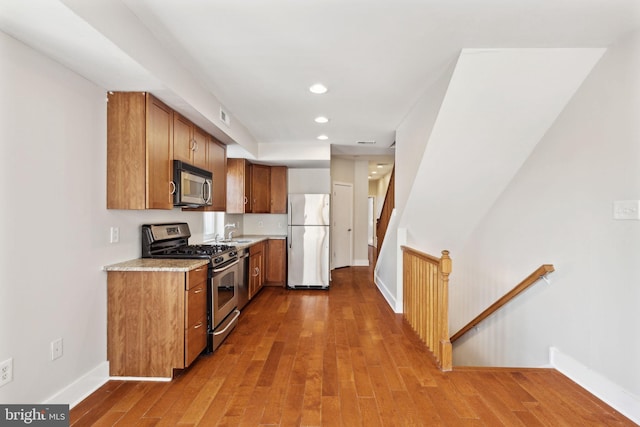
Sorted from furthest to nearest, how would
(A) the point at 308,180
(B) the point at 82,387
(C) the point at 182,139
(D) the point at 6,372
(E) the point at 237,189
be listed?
(A) the point at 308,180 < (E) the point at 237,189 < (C) the point at 182,139 < (B) the point at 82,387 < (D) the point at 6,372

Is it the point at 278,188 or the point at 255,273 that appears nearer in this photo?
the point at 255,273

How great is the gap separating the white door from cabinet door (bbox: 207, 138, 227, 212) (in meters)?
3.37

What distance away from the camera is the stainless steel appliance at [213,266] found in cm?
272

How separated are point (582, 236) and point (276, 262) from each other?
4.06 metres

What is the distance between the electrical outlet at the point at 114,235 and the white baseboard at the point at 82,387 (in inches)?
36.1

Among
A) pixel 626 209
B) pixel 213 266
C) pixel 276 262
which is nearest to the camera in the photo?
pixel 626 209

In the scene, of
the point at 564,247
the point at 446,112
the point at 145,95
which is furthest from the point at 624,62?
the point at 145,95

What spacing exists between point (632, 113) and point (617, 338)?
4.82 ft

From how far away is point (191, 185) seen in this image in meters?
2.95

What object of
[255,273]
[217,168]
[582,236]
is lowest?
[255,273]

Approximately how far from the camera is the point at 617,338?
2033 mm

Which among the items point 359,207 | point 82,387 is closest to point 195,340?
point 82,387

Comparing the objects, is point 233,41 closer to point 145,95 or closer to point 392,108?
point 145,95

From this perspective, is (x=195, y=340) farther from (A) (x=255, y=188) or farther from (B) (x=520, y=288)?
(A) (x=255, y=188)
